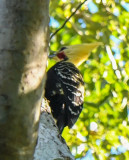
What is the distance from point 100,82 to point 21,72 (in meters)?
3.22

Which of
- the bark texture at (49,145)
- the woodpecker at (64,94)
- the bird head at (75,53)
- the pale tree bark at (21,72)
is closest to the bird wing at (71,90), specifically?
the woodpecker at (64,94)

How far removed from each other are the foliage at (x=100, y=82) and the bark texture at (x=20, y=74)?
9.59 ft

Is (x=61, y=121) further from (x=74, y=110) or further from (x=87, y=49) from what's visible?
(x=87, y=49)

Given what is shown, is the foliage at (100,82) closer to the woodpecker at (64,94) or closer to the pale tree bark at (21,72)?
the woodpecker at (64,94)

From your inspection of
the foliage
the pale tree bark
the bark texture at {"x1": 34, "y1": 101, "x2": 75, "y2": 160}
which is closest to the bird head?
the foliage

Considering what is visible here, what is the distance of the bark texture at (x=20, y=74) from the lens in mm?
1429

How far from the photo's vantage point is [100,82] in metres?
4.62

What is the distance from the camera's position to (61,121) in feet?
11.8

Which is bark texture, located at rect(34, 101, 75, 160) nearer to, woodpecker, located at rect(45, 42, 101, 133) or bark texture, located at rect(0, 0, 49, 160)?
bark texture, located at rect(0, 0, 49, 160)

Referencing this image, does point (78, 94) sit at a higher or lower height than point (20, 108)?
lower

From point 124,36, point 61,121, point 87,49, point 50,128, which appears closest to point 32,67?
point 50,128

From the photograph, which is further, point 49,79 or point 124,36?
point 124,36

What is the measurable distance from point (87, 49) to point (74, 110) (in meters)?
1.35

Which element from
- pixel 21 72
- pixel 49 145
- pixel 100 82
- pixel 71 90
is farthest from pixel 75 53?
pixel 21 72
